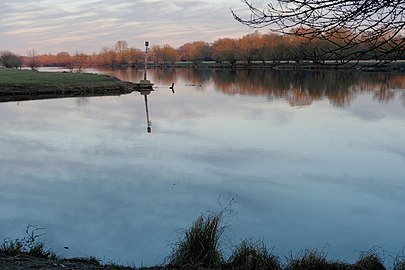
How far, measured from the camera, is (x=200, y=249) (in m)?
5.31

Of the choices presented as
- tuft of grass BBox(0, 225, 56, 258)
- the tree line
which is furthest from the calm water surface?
the tree line

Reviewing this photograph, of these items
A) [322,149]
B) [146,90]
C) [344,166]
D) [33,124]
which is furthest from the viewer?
[146,90]

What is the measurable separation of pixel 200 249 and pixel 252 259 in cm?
58

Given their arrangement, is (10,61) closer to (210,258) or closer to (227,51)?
(227,51)

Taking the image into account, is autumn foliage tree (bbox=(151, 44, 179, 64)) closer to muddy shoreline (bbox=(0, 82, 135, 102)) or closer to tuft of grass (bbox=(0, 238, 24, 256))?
muddy shoreline (bbox=(0, 82, 135, 102))

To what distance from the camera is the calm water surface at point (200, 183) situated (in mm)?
6258

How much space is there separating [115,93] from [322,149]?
2165 cm

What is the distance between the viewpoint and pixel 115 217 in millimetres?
6922

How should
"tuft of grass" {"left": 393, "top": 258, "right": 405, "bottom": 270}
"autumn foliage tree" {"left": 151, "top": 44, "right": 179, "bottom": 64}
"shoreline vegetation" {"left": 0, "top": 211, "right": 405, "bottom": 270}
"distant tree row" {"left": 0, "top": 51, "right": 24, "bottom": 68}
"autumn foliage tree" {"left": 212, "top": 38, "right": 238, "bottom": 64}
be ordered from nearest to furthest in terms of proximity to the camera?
"shoreline vegetation" {"left": 0, "top": 211, "right": 405, "bottom": 270}, "tuft of grass" {"left": 393, "top": 258, "right": 405, "bottom": 270}, "distant tree row" {"left": 0, "top": 51, "right": 24, "bottom": 68}, "autumn foliage tree" {"left": 212, "top": 38, "right": 238, "bottom": 64}, "autumn foliage tree" {"left": 151, "top": 44, "right": 179, "bottom": 64}

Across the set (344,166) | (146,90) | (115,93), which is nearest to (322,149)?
(344,166)

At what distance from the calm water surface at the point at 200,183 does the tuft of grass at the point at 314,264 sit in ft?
1.64

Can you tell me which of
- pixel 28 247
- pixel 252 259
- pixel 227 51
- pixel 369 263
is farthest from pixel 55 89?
pixel 227 51

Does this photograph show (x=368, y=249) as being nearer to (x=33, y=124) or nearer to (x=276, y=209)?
(x=276, y=209)

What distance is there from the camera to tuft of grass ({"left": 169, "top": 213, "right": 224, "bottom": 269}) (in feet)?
16.8
